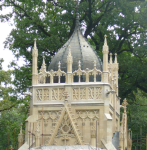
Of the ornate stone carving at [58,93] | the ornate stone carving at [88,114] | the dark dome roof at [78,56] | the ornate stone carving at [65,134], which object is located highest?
the dark dome roof at [78,56]

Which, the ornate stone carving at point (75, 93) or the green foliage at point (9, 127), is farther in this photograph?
the green foliage at point (9, 127)

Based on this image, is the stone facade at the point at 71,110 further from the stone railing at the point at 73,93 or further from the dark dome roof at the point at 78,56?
the dark dome roof at the point at 78,56

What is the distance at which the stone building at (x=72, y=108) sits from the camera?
29.3 metres

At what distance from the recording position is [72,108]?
29875 millimetres

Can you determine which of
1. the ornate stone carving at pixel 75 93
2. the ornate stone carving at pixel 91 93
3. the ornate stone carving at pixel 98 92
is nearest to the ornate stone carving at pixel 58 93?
the ornate stone carving at pixel 75 93

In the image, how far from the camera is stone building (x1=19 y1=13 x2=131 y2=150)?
2928cm

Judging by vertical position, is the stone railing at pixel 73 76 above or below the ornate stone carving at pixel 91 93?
above

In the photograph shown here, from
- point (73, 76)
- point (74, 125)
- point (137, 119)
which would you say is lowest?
point (137, 119)

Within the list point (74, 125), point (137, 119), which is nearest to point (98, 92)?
point (74, 125)

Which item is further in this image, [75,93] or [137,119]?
[137,119]

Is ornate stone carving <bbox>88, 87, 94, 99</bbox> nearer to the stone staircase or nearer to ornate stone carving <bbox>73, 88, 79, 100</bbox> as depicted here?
ornate stone carving <bbox>73, 88, 79, 100</bbox>

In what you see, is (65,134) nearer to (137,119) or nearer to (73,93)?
(73,93)

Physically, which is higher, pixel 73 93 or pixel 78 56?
pixel 78 56

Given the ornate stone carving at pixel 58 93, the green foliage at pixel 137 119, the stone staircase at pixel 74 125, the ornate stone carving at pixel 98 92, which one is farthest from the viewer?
the green foliage at pixel 137 119
